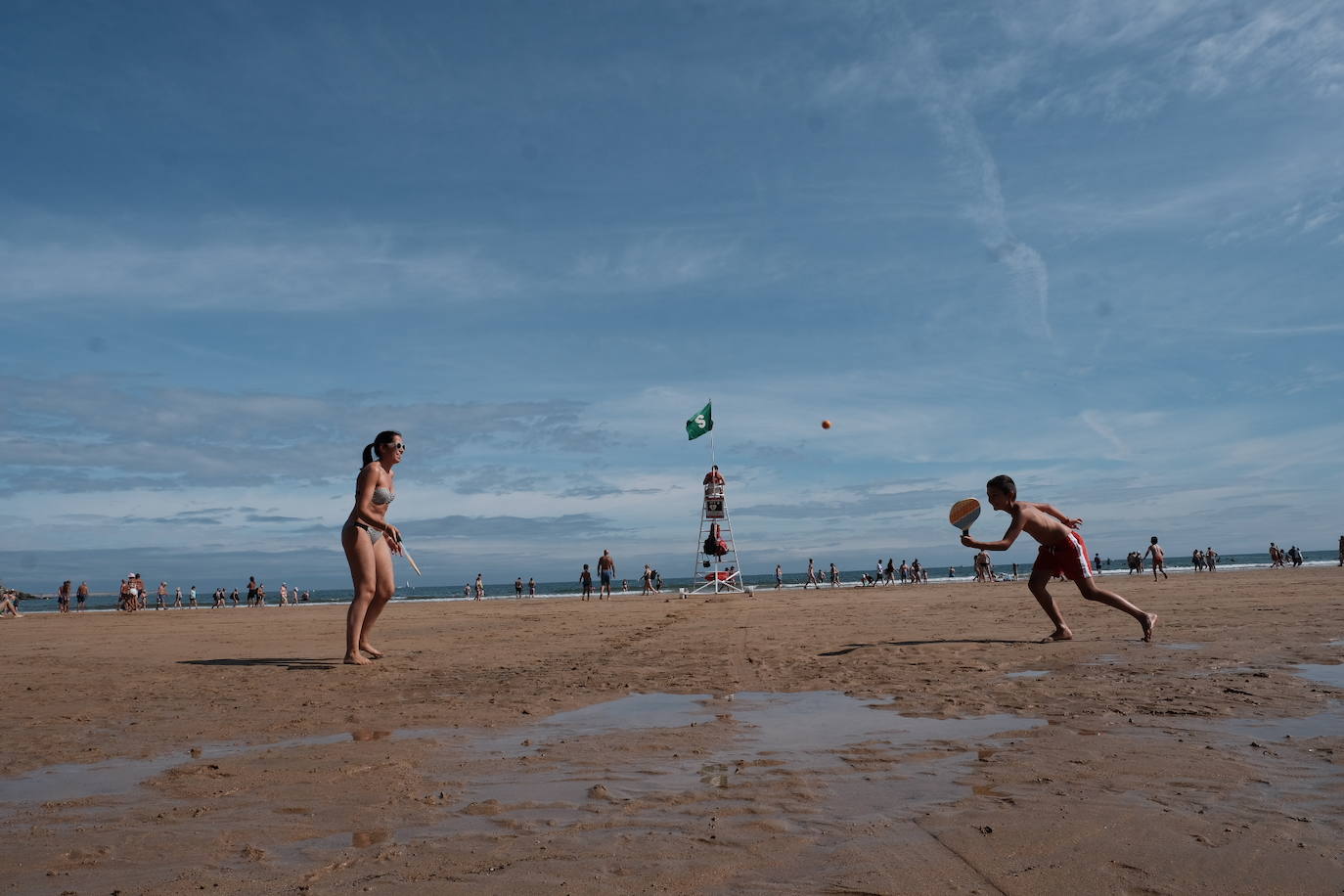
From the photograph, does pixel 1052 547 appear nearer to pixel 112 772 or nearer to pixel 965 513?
pixel 965 513

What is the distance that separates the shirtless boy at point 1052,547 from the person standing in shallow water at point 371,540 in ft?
18.0

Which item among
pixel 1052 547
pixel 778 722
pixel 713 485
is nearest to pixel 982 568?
pixel 713 485

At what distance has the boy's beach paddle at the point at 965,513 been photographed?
7.66 meters

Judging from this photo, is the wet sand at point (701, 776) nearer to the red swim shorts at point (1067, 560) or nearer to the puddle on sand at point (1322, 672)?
the puddle on sand at point (1322, 672)

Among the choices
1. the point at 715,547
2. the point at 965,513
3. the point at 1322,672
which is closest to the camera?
the point at 1322,672

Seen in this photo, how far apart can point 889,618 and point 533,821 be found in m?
10.8

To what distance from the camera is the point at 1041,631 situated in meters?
9.23

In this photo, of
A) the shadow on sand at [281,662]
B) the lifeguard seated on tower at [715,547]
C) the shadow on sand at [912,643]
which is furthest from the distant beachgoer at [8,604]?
the shadow on sand at [912,643]

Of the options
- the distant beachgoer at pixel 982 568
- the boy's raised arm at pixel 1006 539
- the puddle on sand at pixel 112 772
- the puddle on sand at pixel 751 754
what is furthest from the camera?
the distant beachgoer at pixel 982 568

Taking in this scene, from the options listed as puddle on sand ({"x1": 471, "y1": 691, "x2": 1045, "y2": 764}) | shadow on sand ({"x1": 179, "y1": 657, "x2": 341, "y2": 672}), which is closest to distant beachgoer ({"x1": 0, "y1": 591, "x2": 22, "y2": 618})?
shadow on sand ({"x1": 179, "y1": 657, "x2": 341, "y2": 672})

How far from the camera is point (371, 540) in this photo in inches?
313

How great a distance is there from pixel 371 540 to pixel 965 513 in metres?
5.57

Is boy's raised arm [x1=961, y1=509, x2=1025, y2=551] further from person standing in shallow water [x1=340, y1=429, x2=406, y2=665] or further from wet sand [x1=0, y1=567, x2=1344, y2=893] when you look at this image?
person standing in shallow water [x1=340, y1=429, x2=406, y2=665]

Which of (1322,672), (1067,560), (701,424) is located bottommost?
(1322,672)
